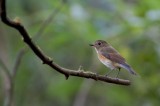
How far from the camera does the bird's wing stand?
1.59m

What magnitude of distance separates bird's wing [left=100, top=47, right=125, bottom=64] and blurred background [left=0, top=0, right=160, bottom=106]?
1.13m

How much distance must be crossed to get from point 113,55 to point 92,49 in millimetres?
1740

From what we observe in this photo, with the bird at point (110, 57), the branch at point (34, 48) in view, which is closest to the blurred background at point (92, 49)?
the bird at point (110, 57)

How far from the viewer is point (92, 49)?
335cm

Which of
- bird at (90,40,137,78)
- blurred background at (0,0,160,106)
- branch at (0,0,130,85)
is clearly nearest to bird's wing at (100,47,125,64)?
bird at (90,40,137,78)

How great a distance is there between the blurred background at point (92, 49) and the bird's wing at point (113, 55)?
44.6 inches

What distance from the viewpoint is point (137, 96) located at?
3434mm

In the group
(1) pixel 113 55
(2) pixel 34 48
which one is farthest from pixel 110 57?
(2) pixel 34 48

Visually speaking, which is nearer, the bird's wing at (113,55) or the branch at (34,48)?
the branch at (34,48)

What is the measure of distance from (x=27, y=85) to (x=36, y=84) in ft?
1.23

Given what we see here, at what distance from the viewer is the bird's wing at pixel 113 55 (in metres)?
1.59

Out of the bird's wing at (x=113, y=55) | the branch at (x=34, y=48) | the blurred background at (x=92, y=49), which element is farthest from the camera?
the blurred background at (x=92, y=49)

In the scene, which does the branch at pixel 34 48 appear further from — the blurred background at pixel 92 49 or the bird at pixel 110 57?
the blurred background at pixel 92 49

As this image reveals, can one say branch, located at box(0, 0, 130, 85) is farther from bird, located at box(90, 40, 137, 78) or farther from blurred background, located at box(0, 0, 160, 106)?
blurred background, located at box(0, 0, 160, 106)
